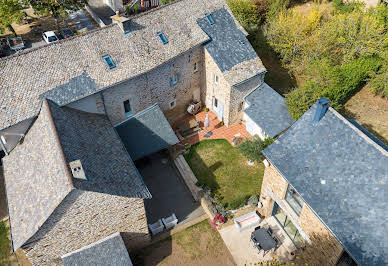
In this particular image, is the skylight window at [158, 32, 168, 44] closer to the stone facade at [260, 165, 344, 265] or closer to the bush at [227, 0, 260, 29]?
the stone facade at [260, 165, 344, 265]

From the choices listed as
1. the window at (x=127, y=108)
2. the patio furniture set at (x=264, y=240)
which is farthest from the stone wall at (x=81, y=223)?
the window at (x=127, y=108)

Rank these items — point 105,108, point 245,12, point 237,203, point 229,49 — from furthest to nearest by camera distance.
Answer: point 245,12, point 229,49, point 105,108, point 237,203

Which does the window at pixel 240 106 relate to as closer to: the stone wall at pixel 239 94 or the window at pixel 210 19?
the stone wall at pixel 239 94

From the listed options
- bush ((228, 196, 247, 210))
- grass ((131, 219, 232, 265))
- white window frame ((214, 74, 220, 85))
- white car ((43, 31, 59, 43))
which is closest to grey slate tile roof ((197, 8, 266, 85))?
white window frame ((214, 74, 220, 85))

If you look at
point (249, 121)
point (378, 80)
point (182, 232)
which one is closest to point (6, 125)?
point (182, 232)

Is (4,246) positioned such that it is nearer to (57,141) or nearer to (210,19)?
(57,141)

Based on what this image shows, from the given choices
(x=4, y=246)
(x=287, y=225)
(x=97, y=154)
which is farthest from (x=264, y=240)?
(x=4, y=246)

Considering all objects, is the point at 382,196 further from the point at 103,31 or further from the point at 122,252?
the point at 103,31
